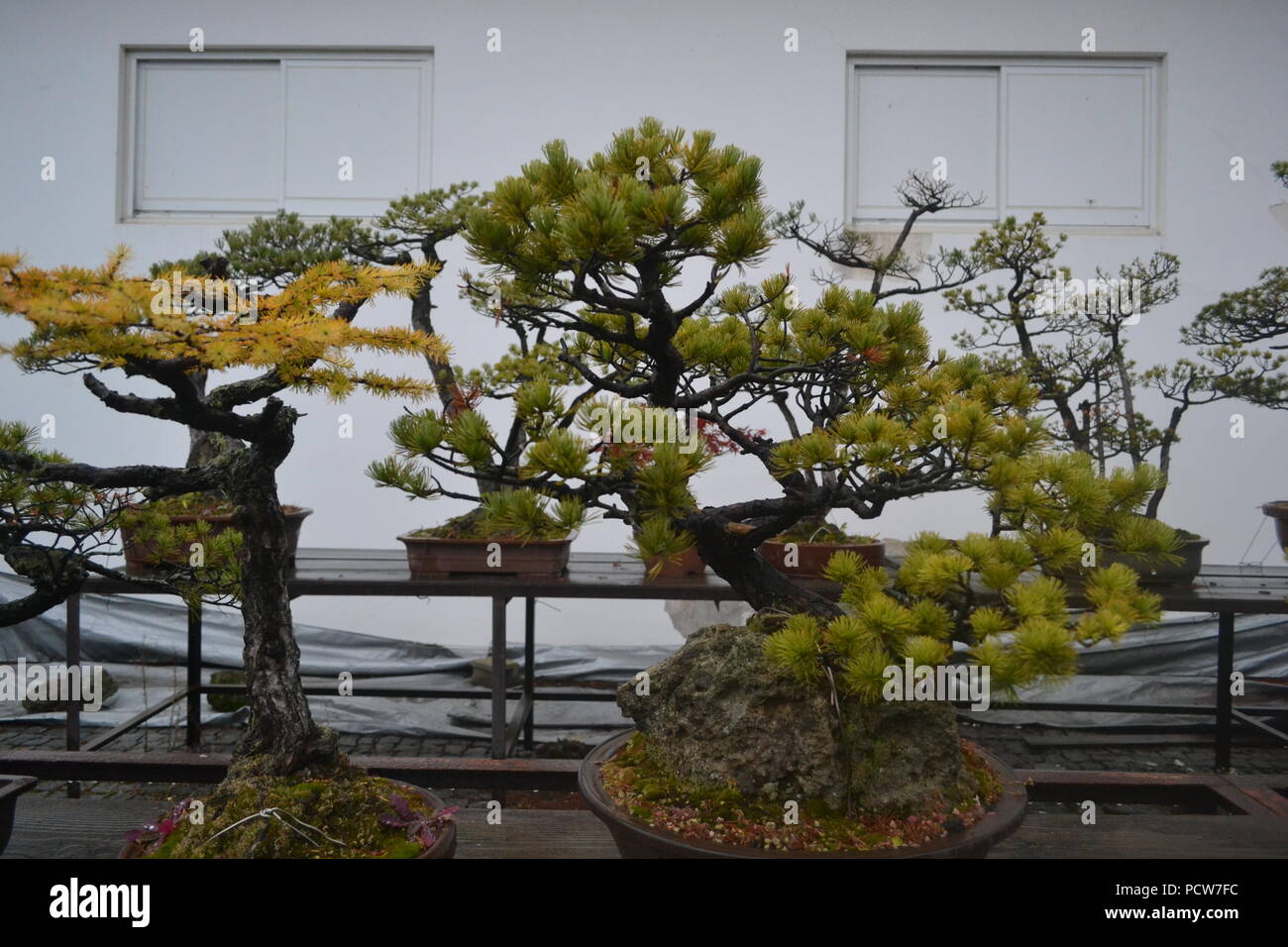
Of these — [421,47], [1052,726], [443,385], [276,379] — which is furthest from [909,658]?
[421,47]

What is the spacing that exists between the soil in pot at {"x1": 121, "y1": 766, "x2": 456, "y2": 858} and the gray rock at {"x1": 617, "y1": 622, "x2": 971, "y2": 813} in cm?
38

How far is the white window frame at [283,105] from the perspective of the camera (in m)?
3.79

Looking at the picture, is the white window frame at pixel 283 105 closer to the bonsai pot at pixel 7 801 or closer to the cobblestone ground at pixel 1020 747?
the cobblestone ground at pixel 1020 747

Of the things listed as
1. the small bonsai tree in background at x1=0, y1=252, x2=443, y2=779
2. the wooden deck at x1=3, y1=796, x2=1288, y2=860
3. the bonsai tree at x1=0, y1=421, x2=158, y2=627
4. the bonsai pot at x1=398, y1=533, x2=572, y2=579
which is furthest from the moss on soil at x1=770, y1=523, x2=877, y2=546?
the bonsai tree at x1=0, y1=421, x2=158, y2=627

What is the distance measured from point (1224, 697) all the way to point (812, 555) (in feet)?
5.09

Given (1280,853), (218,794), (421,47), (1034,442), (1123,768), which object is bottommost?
(1123,768)

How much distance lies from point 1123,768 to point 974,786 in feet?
7.59

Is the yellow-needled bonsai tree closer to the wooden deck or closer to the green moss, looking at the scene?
A: the wooden deck

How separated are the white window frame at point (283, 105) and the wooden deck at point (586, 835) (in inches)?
110

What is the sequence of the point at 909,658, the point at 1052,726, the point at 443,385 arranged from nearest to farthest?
the point at 909,658, the point at 443,385, the point at 1052,726

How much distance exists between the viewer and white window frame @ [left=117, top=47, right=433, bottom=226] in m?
3.79

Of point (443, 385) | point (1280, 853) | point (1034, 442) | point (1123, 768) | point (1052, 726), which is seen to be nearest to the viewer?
point (1034, 442)

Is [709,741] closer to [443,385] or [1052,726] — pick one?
[443,385]

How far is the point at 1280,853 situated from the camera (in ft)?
4.75
